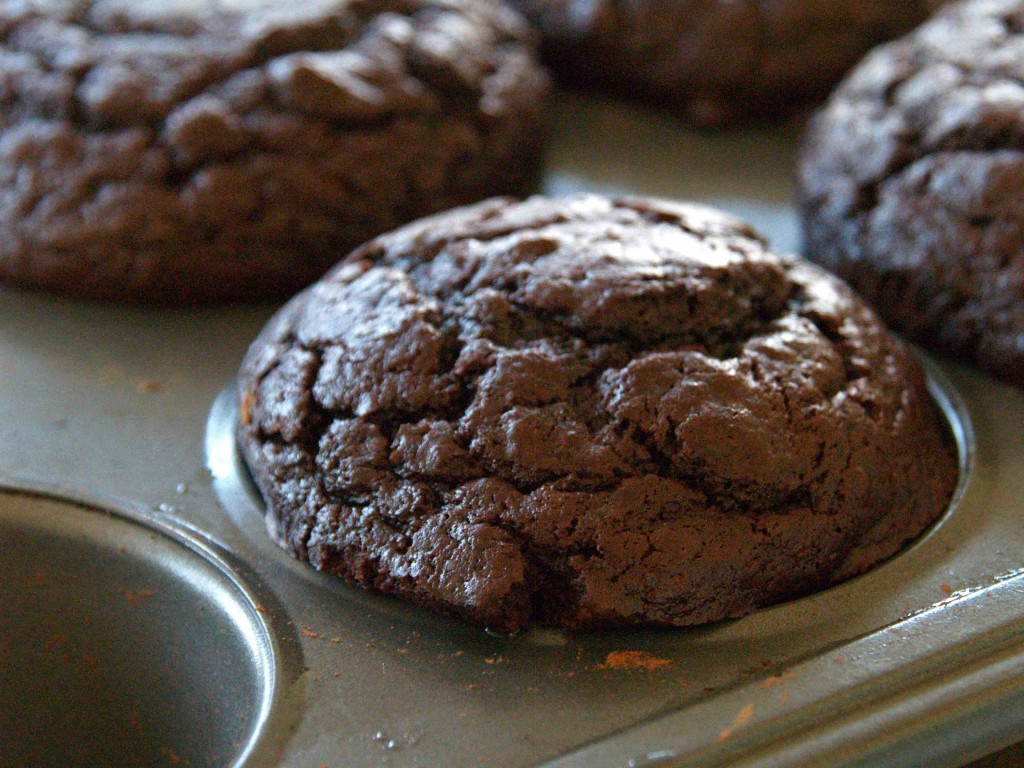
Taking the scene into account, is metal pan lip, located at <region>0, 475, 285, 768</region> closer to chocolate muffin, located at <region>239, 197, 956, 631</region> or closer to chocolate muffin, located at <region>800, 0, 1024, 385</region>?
chocolate muffin, located at <region>239, 197, 956, 631</region>

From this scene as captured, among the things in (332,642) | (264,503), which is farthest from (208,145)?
(332,642)

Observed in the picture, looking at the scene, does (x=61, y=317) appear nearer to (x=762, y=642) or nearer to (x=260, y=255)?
(x=260, y=255)

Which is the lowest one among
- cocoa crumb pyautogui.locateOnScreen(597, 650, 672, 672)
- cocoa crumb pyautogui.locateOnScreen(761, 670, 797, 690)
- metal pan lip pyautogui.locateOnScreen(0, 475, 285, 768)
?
metal pan lip pyautogui.locateOnScreen(0, 475, 285, 768)

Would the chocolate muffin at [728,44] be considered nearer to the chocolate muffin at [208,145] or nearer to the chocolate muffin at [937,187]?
the chocolate muffin at [937,187]

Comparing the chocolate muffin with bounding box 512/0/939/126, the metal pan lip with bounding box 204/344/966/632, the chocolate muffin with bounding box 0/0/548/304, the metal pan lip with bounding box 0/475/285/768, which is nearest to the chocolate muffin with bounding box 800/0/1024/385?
the metal pan lip with bounding box 204/344/966/632

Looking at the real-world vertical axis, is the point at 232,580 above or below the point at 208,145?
below

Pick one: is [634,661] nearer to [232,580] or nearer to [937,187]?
[232,580]
